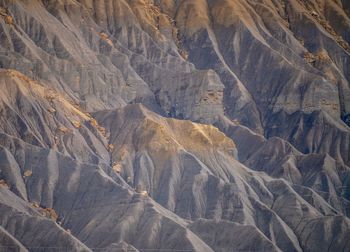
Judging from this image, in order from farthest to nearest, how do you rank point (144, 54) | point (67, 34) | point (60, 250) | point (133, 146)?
point (144, 54) < point (67, 34) < point (133, 146) < point (60, 250)

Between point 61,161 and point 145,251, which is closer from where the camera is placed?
point 145,251

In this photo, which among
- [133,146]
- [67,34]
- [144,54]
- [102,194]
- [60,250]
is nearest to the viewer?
[60,250]

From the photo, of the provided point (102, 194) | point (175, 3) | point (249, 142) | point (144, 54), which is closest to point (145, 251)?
point (102, 194)

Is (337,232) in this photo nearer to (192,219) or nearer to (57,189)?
(192,219)

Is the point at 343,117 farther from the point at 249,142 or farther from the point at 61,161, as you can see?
the point at 61,161

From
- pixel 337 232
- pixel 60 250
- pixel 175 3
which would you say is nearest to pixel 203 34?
pixel 175 3

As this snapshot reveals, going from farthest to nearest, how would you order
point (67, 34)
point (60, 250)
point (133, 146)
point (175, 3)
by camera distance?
point (175, 3) → point (67, 34) → point (133, 146) → point (60, 250)
